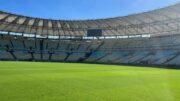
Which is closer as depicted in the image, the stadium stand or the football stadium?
the football stadium

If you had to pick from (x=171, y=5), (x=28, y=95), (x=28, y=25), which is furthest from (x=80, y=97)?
(x=28, y=25)

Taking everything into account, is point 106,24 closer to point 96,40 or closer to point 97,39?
point 97,39

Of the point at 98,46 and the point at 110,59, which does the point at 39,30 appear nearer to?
the point at 98,46

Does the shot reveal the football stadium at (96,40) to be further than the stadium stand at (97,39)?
No

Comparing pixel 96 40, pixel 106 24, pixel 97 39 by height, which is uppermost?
pixel 106 24

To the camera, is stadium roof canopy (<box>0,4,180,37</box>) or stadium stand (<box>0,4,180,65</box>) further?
stadium stand (<box>0,4,180,65</box>)

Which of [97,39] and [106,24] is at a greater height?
[106,24]

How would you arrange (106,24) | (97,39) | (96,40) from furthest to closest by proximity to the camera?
(96,40)
(97,39)
(106,24)

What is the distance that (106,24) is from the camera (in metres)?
68.1

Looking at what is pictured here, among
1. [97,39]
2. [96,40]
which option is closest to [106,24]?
[97,39]

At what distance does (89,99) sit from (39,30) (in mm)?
65096

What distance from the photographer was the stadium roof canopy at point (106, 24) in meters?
55.2

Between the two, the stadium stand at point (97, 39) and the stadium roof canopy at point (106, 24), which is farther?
the stadium stand at point (97, 39)

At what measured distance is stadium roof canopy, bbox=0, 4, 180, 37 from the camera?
181ft
